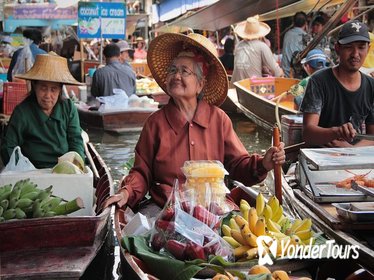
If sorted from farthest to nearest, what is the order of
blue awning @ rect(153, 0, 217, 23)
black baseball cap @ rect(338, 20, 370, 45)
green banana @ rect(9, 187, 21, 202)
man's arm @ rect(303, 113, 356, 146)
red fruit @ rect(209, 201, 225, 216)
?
blue awning @ rect(153, 0, 217, 23)
black baseball cap @ rect(338, 20, 370, 45)
man's arm @ rect(303, 113, 356, 146)
green banana @ rect(9, 187, 21, 202)
red fruit @ rect(209, 201, 225, 216)

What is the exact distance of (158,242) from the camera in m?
2.81

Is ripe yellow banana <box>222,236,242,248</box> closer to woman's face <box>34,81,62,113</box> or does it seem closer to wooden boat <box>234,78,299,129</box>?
woman's face <box>34,81,62,113</box>

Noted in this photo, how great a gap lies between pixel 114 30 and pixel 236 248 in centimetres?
1093

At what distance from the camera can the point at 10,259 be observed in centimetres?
303

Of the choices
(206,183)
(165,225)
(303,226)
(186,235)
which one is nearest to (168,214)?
(165,225)

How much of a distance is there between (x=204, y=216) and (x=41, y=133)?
2208 millimetres

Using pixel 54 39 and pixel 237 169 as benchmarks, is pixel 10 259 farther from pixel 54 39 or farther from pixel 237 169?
pixel 54 39

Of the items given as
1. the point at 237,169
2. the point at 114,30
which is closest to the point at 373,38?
the point at 237,169

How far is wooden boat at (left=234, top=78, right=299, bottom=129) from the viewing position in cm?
929

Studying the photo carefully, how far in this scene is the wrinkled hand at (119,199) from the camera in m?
3.31

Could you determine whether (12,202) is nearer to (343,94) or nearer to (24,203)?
(24,203)

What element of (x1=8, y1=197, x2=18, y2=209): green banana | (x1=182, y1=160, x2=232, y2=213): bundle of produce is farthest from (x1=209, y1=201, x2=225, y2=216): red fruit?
(x1=8, y1=197, x2=18, y2=209): green banana

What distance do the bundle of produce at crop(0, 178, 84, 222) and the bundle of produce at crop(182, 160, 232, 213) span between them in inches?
25.1

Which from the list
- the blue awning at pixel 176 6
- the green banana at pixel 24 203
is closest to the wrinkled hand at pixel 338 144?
the green banana at pixel 24 203
